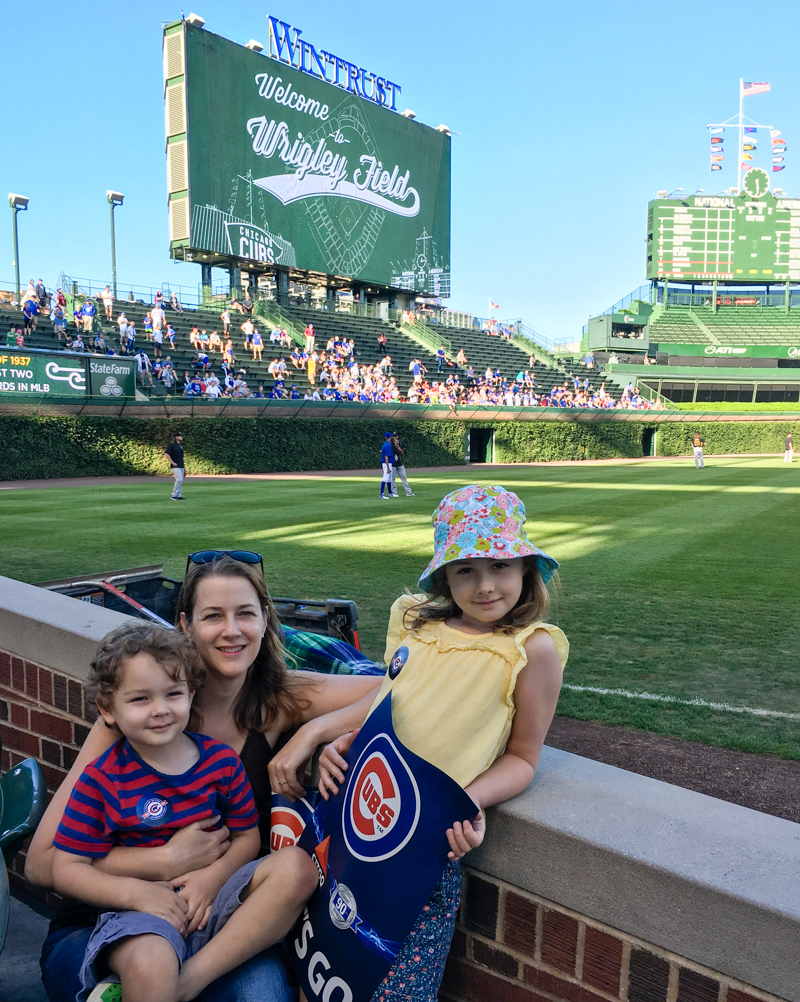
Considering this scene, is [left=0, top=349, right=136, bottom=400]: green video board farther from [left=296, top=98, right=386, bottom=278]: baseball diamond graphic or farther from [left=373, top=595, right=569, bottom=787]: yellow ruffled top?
[left=373, top=595, right=569, bottom=787]: yellow ruffled top

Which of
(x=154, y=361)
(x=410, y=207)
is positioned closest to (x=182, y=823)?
(x=154, y=361)

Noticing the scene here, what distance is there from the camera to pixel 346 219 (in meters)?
48.0

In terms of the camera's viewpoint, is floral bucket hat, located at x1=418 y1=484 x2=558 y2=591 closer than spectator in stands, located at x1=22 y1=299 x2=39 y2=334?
Yes

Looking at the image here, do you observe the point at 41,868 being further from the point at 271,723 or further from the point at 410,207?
the point at 410,207

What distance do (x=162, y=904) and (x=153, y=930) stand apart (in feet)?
0.33

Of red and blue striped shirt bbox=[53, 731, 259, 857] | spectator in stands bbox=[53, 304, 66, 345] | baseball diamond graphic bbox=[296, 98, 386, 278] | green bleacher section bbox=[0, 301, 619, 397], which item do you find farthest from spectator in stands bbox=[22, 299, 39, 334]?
red and blue striped shirt bbox=[53, 731, 259, 857]

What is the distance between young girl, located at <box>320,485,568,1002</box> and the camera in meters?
1.88

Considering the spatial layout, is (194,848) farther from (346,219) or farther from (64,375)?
(346,219)

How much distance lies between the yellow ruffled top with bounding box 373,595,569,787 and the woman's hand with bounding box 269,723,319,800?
348 mm

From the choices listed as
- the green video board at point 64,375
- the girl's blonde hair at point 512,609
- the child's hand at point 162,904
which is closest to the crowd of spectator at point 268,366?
the green video board at point 64,375

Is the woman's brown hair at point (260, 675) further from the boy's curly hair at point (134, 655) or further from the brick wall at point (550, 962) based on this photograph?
the brick wall at point (550, 962)

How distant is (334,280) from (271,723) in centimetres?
4964

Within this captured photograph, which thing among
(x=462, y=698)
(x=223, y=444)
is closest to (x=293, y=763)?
(x=462, y=698)

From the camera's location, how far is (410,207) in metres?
52.0
